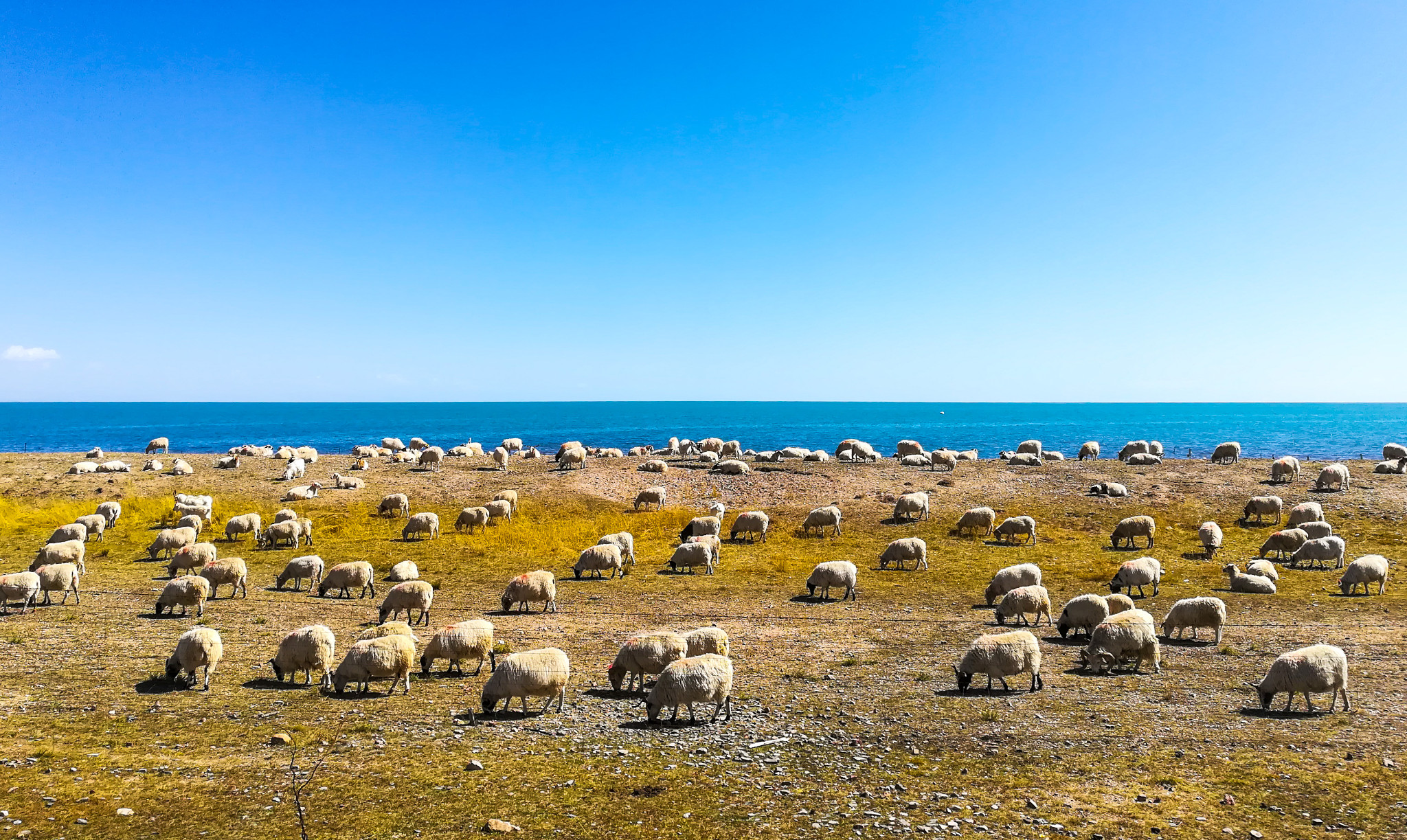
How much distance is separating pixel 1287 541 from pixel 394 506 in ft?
158

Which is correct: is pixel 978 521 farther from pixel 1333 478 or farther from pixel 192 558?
pixel 192 558

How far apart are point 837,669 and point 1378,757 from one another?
34.1 feet

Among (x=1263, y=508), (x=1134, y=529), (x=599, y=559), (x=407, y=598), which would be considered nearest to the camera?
(x=407, y=598)

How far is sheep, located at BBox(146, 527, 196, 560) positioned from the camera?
1271 inches

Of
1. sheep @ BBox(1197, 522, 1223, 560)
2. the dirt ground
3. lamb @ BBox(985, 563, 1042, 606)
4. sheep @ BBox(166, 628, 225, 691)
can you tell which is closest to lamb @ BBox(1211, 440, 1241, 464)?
the dirt ground

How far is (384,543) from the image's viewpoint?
3678cm

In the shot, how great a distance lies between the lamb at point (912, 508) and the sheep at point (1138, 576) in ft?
46.6

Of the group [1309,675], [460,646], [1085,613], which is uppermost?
[1309,675]

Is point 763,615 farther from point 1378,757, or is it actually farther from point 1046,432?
point 1046,432

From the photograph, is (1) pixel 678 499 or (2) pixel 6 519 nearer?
(2) pixel 6 519

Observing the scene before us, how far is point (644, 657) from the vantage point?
A: 16.7 meters

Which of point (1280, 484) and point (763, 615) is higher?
point (1280, 484)

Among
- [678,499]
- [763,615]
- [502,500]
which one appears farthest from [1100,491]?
[502,500]

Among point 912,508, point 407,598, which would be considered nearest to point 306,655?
point 407,598
